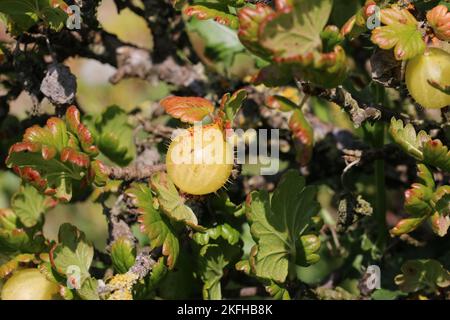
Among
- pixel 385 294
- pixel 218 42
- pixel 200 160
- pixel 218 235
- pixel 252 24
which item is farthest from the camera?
pixel 218 42

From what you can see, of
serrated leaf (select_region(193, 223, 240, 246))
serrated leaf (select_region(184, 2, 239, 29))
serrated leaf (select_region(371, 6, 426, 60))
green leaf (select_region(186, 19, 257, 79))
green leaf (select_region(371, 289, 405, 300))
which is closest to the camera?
serrated leaf (select_region(371, 6, 426, 60))

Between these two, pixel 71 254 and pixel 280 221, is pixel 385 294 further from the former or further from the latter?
pixel 71 254

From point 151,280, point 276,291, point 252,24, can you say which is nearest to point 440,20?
point 252,24

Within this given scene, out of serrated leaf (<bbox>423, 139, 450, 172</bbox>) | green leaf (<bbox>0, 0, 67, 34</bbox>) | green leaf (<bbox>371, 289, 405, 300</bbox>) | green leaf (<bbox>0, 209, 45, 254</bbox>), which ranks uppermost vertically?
green leaf (<bbox>0, 0, 67, 34</bbox>)

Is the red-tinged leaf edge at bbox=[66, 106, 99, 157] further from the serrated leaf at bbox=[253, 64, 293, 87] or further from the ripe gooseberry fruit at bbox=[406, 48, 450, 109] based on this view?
the ripe gooseberry fruit at bbox=[406, 48, 450, 109]

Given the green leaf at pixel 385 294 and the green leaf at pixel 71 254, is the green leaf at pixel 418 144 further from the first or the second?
the green leaf at pixel 71 254

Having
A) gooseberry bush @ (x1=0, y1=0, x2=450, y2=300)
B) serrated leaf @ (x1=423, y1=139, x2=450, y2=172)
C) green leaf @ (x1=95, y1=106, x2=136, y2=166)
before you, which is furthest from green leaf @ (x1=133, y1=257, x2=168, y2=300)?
serrated leaf @ (x1=423, y1=139, x2=450, y2=172)
